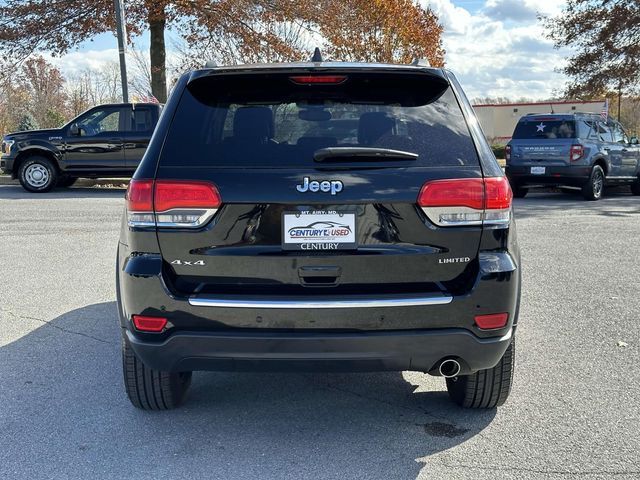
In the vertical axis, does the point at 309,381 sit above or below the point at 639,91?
below

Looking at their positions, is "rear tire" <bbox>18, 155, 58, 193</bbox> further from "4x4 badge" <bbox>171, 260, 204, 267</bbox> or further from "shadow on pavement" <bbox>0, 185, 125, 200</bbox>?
"4x4 badge" <bbox>171, 260, 204, 267</bbox>

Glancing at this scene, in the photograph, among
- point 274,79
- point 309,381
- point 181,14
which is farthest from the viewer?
point 181,14

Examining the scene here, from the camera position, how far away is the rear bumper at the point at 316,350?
10.3 ft

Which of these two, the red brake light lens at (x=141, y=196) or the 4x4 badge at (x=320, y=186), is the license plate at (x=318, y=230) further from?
the red brake light lens at (x=141, y=196)

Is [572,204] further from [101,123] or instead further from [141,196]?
[141,196]

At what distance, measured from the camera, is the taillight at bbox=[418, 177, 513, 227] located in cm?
315

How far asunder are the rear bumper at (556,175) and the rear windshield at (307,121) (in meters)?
12.4

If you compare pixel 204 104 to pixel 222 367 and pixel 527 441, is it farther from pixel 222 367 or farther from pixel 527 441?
pixel 527 441

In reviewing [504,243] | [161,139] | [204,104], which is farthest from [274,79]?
[504,243]

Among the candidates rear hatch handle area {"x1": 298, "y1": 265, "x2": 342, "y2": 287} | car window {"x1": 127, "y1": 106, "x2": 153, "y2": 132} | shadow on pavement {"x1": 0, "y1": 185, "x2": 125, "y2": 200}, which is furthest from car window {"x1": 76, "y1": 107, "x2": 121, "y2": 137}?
rear hatch handle area {"x1": 298, "y1": 265, "x2": 342, "y2": 287}

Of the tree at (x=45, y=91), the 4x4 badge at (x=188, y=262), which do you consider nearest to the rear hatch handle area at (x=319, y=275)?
the 4x4 badge at (x=188, y=262)

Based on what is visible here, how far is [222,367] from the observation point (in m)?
3.27

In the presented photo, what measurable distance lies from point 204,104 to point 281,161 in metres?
0.53

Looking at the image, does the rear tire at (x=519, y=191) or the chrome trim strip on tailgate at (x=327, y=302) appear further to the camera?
the rear tire at (x=519, y=191)
